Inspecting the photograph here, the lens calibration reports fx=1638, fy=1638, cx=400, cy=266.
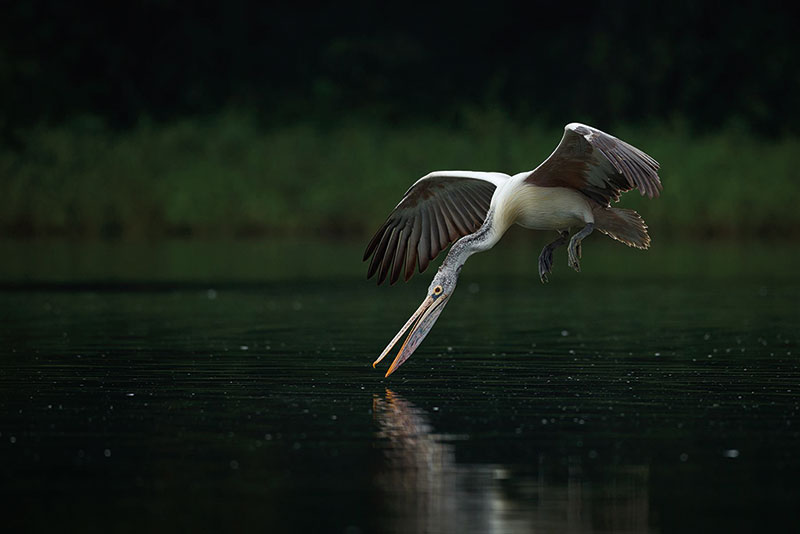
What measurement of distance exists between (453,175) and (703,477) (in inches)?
207

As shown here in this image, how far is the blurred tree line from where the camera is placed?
40.9m

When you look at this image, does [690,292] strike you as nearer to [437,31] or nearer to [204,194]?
[204,194]

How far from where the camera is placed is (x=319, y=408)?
962 cm

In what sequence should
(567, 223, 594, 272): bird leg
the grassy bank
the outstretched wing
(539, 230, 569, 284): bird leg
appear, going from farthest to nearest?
the grassy bank, the outstretched wing, (539, 230, 569, 284): bird leg, (567, 223, 594, 272): bird leg

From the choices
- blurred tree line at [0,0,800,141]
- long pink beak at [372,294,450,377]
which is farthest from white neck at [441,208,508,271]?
blurred tree line at [0,0,800,141]

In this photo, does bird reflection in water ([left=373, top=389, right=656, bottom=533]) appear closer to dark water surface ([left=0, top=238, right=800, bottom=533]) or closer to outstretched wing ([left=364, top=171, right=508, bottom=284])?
dark water surface ([left=0, top=238, right=800, bottom=533])

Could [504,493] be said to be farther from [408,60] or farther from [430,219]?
[408,60]

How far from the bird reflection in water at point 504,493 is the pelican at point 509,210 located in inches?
146

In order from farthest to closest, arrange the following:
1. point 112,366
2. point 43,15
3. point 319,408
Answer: point 43,15 → point 112,366 → point 319,408

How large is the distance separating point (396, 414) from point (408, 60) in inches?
1404

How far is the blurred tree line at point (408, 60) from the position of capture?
4091 centimetres

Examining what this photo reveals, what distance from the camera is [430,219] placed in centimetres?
1255

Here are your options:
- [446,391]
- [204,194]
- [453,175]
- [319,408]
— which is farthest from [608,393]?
[204,194]

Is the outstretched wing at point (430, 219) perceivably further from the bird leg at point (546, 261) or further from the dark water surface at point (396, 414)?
the dark water surface at point (396, 414)
